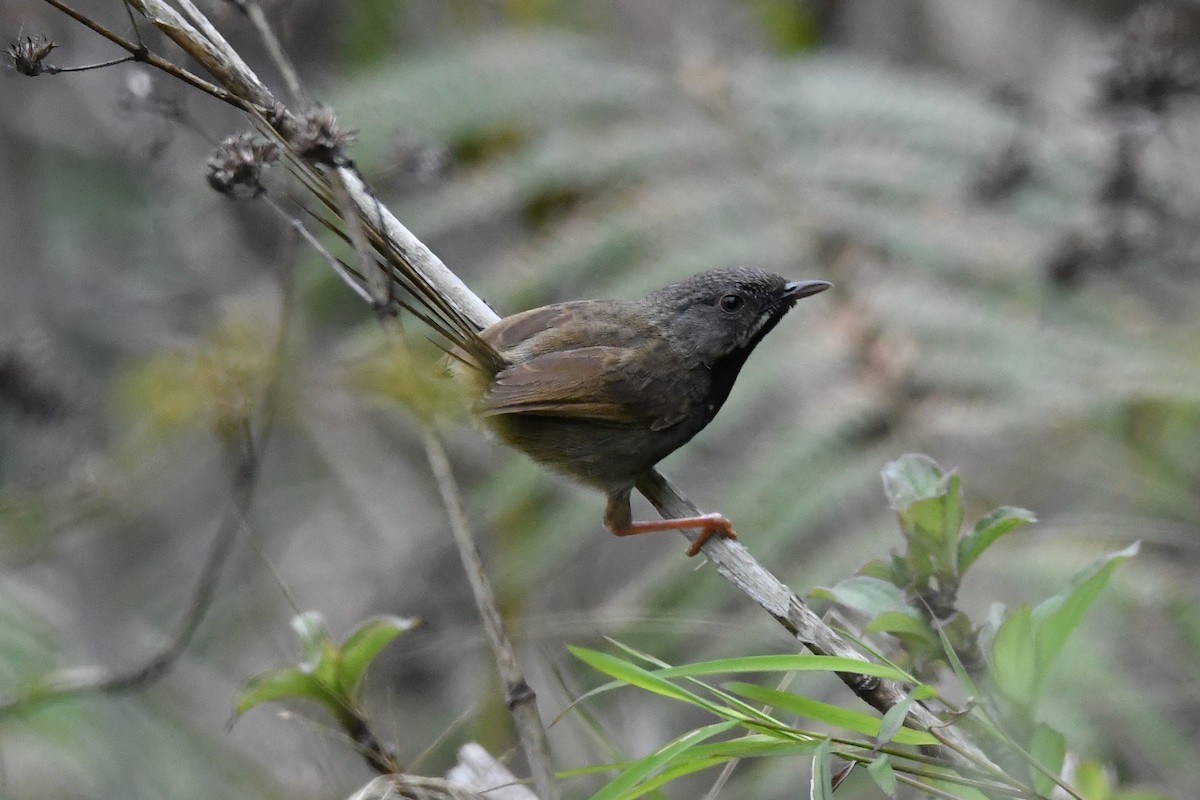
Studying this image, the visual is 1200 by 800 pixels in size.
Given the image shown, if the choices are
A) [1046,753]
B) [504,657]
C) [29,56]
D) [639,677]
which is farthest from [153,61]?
[1046,753]

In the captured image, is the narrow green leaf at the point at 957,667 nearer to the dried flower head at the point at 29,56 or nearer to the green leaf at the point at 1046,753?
the green leaf at the point at 1046,753

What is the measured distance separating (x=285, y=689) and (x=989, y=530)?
117 cm

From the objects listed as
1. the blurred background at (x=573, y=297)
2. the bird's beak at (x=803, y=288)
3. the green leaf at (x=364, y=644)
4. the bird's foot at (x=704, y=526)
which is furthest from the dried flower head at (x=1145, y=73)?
the green leaf at (x=364, y=644)

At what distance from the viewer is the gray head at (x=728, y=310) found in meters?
3.43

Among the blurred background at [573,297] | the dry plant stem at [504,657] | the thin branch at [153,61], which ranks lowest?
the blurred background at [573,297]

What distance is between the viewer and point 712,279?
3486mm

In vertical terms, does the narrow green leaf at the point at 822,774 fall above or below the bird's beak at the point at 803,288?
above

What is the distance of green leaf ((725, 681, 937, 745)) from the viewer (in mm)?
1702

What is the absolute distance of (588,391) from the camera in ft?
10.8

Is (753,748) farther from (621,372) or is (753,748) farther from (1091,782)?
(621,372)

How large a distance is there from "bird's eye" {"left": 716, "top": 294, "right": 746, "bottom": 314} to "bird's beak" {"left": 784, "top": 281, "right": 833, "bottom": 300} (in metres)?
0.13

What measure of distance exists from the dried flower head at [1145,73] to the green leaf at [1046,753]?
9.75ft

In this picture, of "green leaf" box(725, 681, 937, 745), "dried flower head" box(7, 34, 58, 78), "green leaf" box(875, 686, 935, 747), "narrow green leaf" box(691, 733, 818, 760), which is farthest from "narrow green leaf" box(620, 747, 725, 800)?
"dried flower head" box(7, 34, 58, 78)

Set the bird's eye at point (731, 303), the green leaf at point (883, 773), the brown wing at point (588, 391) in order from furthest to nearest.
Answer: the bird's eye at point (731, 303), the brown wing at point (588, 391), the green leaf at point (883, 773)
